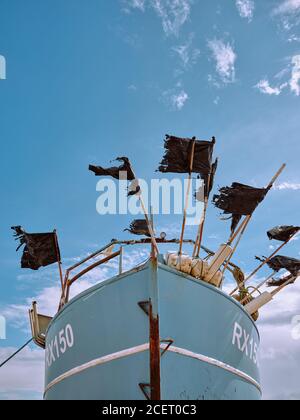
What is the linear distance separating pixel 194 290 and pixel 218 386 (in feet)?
4.79

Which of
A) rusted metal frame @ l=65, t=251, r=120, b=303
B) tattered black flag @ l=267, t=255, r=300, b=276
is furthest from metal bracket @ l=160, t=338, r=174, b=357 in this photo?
tattered black flag @ l=267, t=255, r=300, b=276

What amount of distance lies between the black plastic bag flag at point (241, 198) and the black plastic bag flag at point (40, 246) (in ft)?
13.7

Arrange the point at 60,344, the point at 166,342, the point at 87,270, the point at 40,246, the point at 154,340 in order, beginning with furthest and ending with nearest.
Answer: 1. the point at 40,246
2. the point at 87,270
3. the point at 60,344
4. the point at 166,342
5. the point at 154,340

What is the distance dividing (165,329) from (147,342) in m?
0.33

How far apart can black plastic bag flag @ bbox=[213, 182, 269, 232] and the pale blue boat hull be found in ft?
5.94

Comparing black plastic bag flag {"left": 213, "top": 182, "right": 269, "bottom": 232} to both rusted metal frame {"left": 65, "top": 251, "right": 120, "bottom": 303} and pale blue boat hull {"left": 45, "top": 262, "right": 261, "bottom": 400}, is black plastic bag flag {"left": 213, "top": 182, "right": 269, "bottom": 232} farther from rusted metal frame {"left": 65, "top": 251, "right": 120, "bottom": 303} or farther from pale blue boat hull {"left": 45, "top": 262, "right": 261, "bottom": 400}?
rusted metal frame {"left": 65, "top": 251, "right": 120, "bottom": 303}

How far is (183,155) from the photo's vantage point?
7.48 metres

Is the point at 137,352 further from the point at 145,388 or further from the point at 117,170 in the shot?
the point at 117,170

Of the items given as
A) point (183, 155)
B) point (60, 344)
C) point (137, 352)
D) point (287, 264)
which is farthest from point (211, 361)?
point (287, 264)

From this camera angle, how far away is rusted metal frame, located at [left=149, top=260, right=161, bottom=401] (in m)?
5.66

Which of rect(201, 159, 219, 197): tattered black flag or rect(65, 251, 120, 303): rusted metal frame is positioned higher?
rect(201, 159, 219, 197): tattered black flag

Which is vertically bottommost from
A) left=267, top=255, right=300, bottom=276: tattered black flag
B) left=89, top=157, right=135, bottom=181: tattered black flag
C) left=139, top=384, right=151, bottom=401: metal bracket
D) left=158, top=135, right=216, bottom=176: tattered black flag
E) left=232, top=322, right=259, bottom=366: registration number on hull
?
left=139, top=384, right=151, bottom=401: metal bracket
